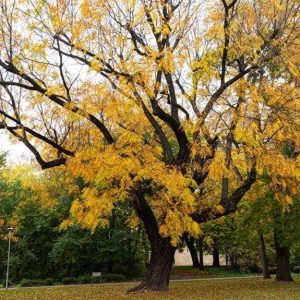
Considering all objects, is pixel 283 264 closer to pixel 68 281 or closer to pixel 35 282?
pixel 68 281

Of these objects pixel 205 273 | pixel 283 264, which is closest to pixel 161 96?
pixel 283 264

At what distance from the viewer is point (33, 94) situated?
16.5 m

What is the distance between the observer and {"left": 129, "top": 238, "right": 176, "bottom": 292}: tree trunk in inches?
656

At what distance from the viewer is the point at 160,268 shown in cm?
1688

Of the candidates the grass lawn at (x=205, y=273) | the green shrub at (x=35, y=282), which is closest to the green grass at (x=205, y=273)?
the grass lawn at (x=205, y=273)

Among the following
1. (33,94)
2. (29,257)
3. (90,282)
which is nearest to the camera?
(33,94)

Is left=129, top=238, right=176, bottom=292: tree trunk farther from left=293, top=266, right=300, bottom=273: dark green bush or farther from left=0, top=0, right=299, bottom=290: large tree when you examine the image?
left=293, top=266, right=300, bottom=273: dark green bush

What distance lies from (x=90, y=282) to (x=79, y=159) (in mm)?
18657

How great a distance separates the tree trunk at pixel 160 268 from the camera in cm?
1666

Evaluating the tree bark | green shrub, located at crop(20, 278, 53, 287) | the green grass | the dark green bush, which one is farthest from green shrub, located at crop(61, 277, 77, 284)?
the dark green bush

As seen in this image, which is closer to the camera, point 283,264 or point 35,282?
point 283,264

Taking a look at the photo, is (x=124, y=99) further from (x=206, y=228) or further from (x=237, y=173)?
(x=206, y=228)

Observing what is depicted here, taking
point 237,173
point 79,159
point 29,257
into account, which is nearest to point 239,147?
point 237,173

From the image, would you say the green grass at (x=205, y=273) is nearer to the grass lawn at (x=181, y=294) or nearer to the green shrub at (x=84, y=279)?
the green shrub at (x=84, y=279)
